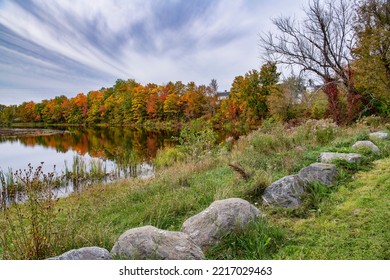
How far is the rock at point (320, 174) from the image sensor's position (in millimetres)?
4273

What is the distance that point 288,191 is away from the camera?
3.83m

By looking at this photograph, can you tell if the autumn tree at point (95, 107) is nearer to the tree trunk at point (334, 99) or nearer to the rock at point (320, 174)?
the tree trunk at point (334, 99)

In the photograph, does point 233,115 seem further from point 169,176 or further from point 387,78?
point 169,176

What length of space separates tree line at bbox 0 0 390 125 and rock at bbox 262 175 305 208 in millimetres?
8164

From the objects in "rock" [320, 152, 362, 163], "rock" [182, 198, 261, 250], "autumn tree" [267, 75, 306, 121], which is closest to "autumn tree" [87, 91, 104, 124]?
"autumn tree" [267, 75, 306, 121]

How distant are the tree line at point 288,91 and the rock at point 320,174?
7.30 m

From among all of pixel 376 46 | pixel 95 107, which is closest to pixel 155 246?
pixel 376 46

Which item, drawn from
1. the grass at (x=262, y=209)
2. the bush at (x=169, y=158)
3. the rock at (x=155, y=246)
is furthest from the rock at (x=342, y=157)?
the bush at (x=169, y=158)

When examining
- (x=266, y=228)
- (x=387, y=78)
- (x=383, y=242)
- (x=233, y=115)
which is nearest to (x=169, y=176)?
(x=266, y=228)

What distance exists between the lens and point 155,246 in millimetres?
2465

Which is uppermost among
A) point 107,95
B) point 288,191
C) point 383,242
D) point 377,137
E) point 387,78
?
point 107,95

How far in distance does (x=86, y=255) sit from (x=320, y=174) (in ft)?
11.5

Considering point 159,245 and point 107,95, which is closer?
point 159,245

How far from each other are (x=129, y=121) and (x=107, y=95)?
9157 mm
